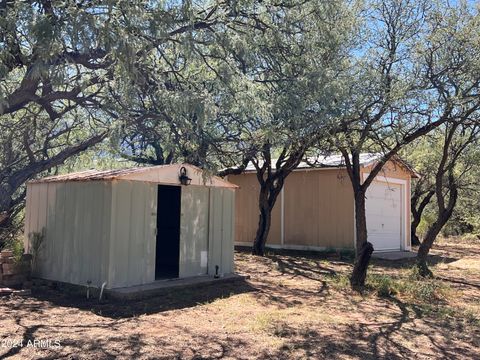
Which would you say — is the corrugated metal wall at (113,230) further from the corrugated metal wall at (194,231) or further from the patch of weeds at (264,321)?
the patch of weeds at (264,321)

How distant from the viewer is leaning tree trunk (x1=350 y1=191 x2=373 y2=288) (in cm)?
937

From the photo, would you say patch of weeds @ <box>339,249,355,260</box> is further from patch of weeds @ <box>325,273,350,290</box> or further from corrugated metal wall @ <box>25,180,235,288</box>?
corrugated metal wall @ <box>25,180,235,288</box>

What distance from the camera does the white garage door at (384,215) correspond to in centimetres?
1683

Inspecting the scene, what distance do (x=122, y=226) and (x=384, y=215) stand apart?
37.8 ft

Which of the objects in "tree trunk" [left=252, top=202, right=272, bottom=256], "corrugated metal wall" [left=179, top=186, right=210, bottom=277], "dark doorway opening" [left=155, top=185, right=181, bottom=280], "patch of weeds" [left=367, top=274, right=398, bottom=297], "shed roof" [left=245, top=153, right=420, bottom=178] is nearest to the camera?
"patch of weeds" [left=367, top=274, right=398, bottom=297]

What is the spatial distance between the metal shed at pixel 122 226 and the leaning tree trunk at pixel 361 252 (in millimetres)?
2599

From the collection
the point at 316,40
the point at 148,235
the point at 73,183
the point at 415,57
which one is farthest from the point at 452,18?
the point at 73,183

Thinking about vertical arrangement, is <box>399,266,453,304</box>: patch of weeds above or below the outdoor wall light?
below

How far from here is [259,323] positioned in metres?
6.66

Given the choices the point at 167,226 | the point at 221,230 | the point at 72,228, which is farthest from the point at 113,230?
the point at 167,226

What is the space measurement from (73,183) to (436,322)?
643cm

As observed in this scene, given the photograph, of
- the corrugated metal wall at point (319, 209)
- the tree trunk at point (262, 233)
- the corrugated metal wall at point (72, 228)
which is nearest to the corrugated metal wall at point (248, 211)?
the corrugated metal wall at point (319, 209)

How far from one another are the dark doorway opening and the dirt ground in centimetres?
186

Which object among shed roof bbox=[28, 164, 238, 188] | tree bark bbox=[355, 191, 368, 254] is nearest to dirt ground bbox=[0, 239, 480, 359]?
tree bark bbox=[355, 191, 368, 254]
